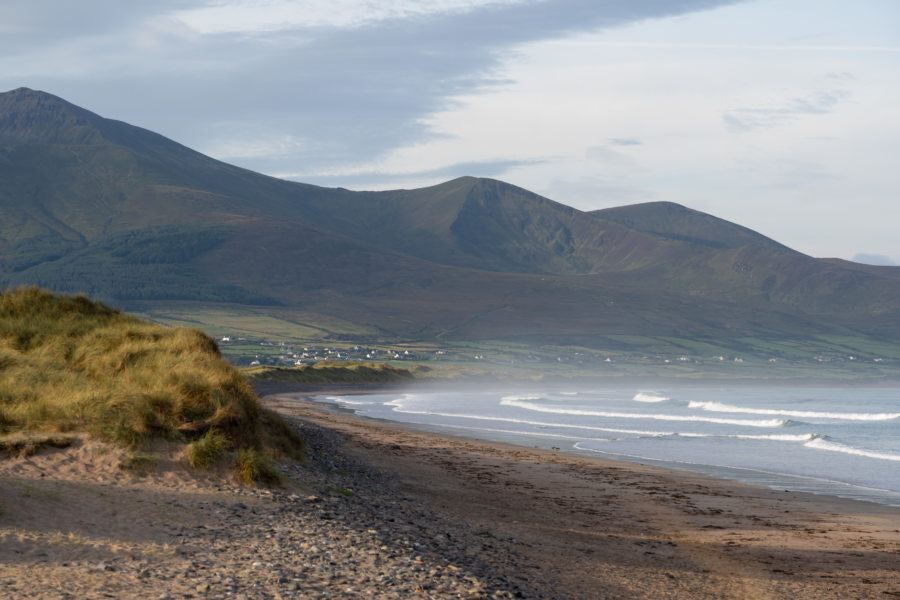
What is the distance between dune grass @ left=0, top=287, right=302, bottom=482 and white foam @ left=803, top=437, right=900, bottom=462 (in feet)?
74.6

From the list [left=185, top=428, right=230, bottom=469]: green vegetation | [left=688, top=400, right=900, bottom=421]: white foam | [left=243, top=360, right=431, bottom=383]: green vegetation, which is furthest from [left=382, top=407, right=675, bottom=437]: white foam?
[left=243, top=360, right=431, bottom=383]: green vegetation

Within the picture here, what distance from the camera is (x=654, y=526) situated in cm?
1797

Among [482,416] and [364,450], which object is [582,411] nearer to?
[482,416]

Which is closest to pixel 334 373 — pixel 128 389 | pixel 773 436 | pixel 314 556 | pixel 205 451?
pixel 773 436

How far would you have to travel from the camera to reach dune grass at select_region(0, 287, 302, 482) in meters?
15.5

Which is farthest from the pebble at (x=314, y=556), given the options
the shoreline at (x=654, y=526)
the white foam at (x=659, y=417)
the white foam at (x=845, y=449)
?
the white foam at (x=659, y=417)

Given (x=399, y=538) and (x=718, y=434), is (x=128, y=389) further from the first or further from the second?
(x=718, y=434)

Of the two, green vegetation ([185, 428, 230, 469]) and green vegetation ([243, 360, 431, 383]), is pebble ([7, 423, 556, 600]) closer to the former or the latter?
green vegetation ([185, 428, 230, 469])

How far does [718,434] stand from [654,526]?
85.3ft

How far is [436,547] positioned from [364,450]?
51.8ft

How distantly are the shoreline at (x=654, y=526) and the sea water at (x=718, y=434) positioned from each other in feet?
10.2

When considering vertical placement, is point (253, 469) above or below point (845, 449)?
above

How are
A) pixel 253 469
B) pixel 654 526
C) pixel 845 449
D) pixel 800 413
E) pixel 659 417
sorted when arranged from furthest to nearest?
pixel 800 413
pixel 659 417
pixel 845 449
pixel 654 526
pixel 253 469

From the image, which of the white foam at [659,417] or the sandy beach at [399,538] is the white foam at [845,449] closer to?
the white foam at [659,417]
